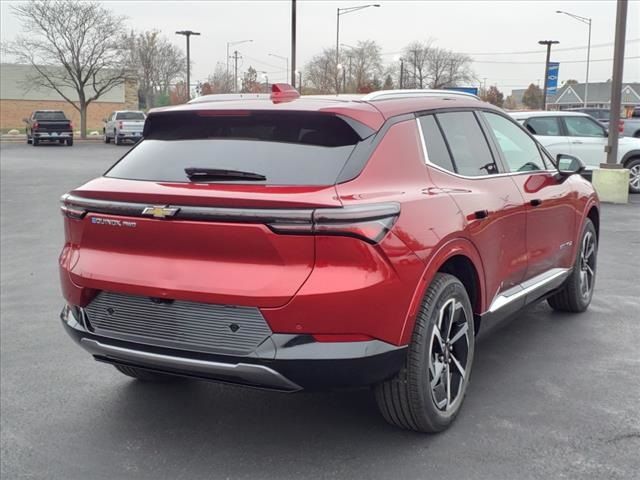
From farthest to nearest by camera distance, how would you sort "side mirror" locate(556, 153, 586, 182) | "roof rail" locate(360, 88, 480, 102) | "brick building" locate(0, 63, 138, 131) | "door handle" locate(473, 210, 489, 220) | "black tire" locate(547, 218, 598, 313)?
"brick building" locate(0, 63, 138, 131) < "black tire" locate(547, 218, 598, 313) < "side mirror" locate(556, 153, 586, 182) < "door handle" locate(473, 210, 489, 220) < "roof rail" locate(360, 88, 480, 102)

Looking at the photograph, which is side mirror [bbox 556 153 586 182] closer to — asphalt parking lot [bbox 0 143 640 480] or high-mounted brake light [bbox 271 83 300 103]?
asphalt parking lot [bbox 0 143 640 480]

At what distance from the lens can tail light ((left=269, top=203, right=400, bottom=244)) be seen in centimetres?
300

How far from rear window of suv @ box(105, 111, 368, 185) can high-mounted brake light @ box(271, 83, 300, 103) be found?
32cm

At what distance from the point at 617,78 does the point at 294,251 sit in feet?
41.1

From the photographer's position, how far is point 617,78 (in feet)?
45.1

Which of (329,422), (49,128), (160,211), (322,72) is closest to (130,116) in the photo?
(49,128)

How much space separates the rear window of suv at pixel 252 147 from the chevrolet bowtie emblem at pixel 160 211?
239 millimetres

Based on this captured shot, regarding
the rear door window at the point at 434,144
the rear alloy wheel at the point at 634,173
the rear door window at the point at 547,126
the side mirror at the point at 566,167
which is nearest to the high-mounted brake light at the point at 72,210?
the rear door window at the point at 434,144

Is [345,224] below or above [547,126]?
below

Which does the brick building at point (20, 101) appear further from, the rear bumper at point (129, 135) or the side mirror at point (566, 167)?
the side mirror at point (566, 167)

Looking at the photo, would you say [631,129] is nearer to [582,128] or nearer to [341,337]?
[582,128]

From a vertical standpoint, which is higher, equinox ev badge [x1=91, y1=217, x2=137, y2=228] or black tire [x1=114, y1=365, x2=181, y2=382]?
equinox ev badge [x1=91, y1=217, x2=137, y2=228]

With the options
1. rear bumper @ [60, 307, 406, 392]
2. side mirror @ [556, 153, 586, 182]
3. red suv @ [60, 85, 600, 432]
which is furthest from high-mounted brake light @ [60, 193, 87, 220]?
side mirror @ [556, 153, 586, 182]

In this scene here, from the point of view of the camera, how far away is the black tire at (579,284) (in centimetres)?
574
